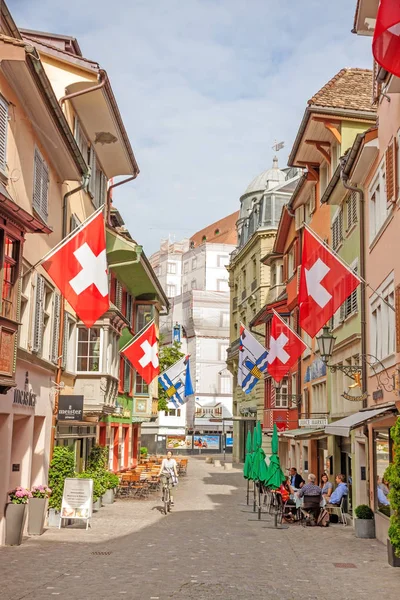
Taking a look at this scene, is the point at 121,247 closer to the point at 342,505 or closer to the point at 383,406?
the point at 342,505

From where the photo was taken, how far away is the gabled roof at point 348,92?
81.1 feet

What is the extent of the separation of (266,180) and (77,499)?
50.0 meters

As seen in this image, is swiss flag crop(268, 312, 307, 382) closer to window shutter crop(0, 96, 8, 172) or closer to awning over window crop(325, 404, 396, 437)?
awning over window crop(325, 404, 396, 437)

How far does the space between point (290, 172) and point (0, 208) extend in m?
57.6

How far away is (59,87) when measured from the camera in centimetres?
2136

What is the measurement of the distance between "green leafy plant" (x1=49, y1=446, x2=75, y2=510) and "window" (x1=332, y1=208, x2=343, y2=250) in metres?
10.9

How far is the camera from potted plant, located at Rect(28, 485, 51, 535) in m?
17.0

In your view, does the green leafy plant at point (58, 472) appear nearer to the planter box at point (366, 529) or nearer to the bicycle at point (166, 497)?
the bicycle at point (166, 497)

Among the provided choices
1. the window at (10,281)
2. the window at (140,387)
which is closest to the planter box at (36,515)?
the window at (10,281)

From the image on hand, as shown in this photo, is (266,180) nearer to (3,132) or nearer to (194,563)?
(3,132)

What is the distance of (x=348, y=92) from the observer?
2578 cm

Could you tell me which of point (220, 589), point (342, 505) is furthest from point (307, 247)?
point (342, 505)

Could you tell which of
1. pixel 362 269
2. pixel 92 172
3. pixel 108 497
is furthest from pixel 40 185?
pixel 108 497

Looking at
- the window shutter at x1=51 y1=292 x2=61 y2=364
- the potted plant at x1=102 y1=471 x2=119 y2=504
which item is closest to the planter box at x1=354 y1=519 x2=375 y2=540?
the window shutter at x1=51 y1=292 x2=61 y2=364
